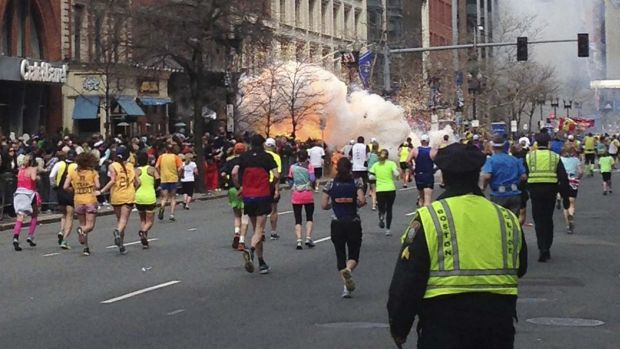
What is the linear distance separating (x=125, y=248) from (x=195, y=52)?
18408 mm

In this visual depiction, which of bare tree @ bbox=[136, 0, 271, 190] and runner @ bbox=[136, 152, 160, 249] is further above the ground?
bare tree @ bbox=[136, 0, 271, 190]

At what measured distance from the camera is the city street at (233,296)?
10.7 m

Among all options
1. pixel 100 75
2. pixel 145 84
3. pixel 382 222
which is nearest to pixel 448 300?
pixel 382 222

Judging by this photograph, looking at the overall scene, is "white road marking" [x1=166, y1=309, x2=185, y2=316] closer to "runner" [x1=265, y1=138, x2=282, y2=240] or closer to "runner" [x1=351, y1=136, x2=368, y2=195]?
"runner" [x1=265, y1=138, x2=282, y2=240]

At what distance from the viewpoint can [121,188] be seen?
19.1m

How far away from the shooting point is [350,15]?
79.8m

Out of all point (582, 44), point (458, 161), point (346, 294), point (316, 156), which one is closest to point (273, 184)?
point (346, 294)

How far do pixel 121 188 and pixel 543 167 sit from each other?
677 centimetres

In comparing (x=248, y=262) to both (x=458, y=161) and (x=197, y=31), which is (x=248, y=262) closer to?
(x=458, y=161)

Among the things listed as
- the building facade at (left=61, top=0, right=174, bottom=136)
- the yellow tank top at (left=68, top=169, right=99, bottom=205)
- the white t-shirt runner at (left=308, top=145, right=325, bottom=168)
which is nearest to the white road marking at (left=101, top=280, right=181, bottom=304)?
the yellow tank top at (left=68, top=169, right=99, bottom=205)

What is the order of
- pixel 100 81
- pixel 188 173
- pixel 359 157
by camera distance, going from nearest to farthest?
pixel 188 173, pixel 359 157, pixel 100 81

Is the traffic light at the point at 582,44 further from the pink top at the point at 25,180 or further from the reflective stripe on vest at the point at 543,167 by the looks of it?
the reflective stripe on vest at the point at 543,167

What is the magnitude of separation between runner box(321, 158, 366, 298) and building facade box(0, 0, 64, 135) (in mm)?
28500

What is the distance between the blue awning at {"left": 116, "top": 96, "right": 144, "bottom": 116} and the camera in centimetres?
4622
